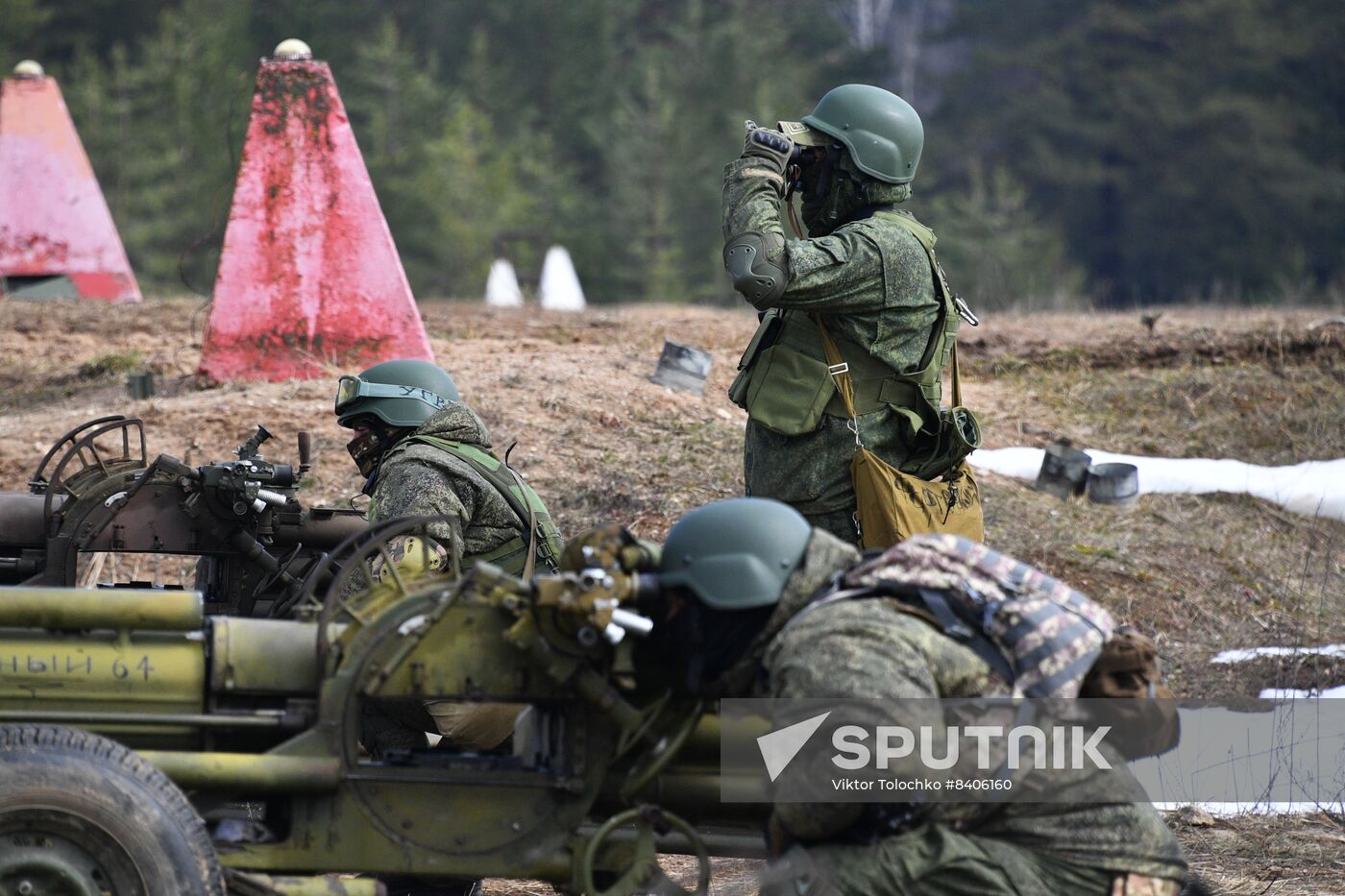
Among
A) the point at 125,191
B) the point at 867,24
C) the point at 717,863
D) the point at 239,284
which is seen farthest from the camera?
the point at 867,24

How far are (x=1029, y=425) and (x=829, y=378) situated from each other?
196 inches

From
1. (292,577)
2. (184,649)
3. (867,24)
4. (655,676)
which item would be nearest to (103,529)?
(292,577)

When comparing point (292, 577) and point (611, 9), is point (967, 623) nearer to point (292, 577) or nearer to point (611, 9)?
point (292, 577)

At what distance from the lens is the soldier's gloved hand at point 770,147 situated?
17.4 feet

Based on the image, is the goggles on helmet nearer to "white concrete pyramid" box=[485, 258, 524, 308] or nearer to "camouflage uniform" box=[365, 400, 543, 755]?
"camouflage uniform" box=[365, 400, 543, 755]

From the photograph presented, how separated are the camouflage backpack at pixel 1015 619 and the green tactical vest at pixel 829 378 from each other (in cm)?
149

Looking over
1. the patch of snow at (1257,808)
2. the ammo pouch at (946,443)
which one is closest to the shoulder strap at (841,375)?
the ammo pouch at (946,443)

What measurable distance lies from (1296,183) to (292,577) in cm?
3268

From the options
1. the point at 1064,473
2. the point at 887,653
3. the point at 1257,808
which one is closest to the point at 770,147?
the point at 887,653

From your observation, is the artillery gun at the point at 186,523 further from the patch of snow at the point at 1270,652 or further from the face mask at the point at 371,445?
the patch of snow at the point at 1270,652

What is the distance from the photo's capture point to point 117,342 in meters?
11.8

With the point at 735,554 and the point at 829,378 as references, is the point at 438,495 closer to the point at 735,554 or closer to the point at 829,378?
the point at 829,378

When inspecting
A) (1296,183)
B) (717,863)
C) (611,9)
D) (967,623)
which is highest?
(611,9)

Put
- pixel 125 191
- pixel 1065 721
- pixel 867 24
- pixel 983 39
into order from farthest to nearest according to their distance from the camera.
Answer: pixel 867 24, pixel 983 39, pixel 125 191, pixel 1065 721
